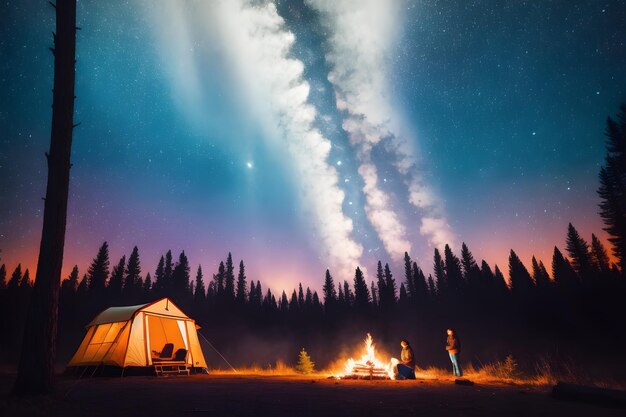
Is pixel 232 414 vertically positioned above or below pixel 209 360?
above

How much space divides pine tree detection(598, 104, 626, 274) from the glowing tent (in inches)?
1565

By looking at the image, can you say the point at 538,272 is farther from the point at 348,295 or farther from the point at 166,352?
the point at 166,352

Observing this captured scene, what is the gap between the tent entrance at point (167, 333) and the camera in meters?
15.6

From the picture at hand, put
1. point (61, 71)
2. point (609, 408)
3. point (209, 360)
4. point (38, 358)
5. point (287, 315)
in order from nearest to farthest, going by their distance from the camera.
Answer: point (609, 408), point (38, 358), point (61, 71), point (209, 360), point (287, 315)

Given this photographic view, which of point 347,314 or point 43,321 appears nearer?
point 43,321

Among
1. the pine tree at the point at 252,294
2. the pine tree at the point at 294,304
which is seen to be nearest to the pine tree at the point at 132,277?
the pine tree at the point at 252,294

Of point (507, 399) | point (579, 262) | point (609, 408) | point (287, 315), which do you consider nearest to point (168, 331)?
point (507, 399)

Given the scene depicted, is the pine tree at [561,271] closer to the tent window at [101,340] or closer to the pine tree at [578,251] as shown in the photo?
the pine tree at [578,251]

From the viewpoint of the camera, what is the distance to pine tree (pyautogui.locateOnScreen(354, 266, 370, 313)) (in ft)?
276

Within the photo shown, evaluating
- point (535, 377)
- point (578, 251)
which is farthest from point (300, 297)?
point (535, 377)

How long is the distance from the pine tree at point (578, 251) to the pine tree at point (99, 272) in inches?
3788

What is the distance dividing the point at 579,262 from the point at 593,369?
38.3 m

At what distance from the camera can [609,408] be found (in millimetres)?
5605

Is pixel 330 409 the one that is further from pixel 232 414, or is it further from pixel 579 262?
pixel 579 262
